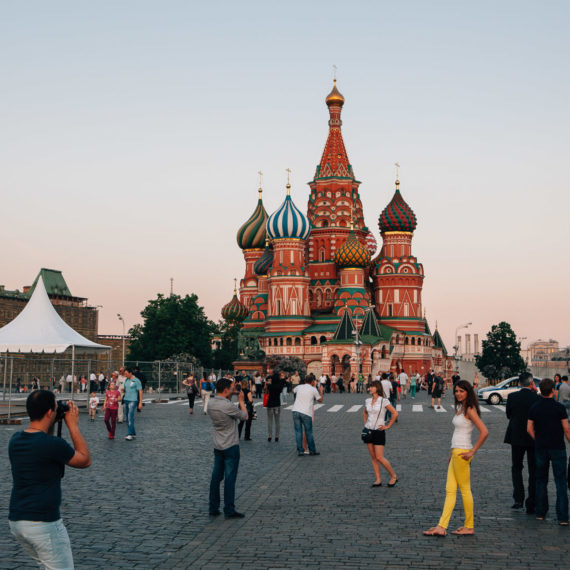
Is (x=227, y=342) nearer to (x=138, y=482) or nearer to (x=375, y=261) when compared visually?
(x=375, y=261)

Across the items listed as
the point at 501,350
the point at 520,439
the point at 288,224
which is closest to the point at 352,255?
the point at 288,224

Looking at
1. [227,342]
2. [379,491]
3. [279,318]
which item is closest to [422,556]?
[379,491]

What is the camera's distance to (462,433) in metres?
9.34

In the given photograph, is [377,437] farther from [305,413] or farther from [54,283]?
[54,283]

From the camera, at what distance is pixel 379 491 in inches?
471

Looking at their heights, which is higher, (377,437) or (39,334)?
(39,334)

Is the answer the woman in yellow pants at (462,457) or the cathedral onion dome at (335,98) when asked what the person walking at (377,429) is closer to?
the woman in yellow pants at (462,457)

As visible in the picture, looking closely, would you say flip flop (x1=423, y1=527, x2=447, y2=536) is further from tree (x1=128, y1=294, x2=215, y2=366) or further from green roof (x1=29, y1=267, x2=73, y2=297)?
green roof (x1=29, y1=267, x2=73, y2=297)

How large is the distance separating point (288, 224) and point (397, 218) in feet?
48.2

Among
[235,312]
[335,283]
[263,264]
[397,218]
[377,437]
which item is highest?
[397,218]

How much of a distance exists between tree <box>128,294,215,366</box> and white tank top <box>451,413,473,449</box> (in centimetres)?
7151

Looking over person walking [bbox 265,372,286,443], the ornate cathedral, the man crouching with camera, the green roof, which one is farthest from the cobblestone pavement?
the green roof

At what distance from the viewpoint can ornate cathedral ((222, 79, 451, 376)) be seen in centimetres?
8769

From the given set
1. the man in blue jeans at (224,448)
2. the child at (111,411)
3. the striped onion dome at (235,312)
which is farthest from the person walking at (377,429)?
the striped onion dome at (235,312)
